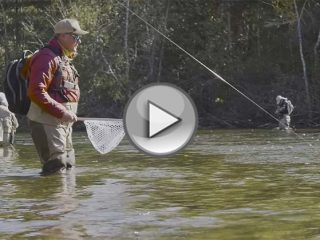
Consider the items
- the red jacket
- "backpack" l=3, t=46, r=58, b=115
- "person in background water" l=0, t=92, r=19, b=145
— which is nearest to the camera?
the red jacket

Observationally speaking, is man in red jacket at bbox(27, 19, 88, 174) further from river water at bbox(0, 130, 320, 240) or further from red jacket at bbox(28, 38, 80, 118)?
river water at bbox(0, 130, 320, 240)

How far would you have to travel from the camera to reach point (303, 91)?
34.8 meters

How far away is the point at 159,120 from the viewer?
805cm

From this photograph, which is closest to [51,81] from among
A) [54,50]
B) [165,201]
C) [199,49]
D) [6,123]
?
[54,50]

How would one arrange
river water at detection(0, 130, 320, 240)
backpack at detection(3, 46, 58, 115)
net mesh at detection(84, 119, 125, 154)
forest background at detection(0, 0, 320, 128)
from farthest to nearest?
forest background at detection(0, 0, 320, 128) → net mesh at detection(84, 119, 125, 154) → backpack at detection(3, 46, 58, 115) → river water at detection(0, 130, 320, 240)

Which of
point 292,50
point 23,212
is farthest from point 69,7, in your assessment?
point 23,212

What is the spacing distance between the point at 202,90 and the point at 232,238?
3228 centimetres

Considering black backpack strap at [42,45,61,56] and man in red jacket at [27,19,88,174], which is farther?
black backpack strap at [42,45,61,56]

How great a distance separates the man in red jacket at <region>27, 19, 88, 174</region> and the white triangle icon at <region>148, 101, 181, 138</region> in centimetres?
100

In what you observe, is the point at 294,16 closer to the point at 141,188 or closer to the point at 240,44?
the point at 240,44

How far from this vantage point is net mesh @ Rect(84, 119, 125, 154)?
398 inches

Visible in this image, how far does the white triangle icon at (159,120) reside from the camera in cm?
807
